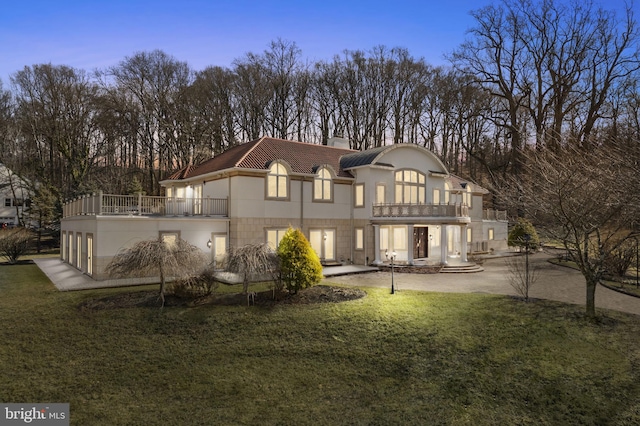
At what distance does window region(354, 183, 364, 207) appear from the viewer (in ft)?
77.2

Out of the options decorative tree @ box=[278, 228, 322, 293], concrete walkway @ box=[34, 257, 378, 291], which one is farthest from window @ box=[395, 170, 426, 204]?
decorative tree @ box=[278, 228, 322, 293]

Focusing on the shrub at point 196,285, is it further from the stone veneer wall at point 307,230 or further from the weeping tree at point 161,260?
the stone veneer wall at point 307,230

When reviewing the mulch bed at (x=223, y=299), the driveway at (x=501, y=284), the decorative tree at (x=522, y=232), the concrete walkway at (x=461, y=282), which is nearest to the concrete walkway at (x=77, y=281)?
the concrete walkway at (x=461, y=282)

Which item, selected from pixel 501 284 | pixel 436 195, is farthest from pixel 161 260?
pixel 436 195

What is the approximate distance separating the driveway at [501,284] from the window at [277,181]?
17.7 feet

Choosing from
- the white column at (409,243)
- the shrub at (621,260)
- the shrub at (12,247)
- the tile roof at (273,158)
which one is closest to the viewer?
the shrub at (621,260)

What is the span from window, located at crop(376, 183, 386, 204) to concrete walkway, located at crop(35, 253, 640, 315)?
13.8ft

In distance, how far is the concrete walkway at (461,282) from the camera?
48.2 ft

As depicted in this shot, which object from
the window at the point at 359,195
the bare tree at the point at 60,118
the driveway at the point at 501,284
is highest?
the bare tree at the point at 60,118

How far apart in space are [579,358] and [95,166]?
43204 mm

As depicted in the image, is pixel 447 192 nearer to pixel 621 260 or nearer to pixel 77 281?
pixel 621 260

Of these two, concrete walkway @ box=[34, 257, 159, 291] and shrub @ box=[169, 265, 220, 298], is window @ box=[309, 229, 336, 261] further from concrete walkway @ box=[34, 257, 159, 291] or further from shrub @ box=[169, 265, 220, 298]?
shrub @ box=[169, 265, 220, 298]

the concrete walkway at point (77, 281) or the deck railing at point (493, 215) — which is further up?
the deck railing at point (493, 215)

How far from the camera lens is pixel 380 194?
23562 millimetres
